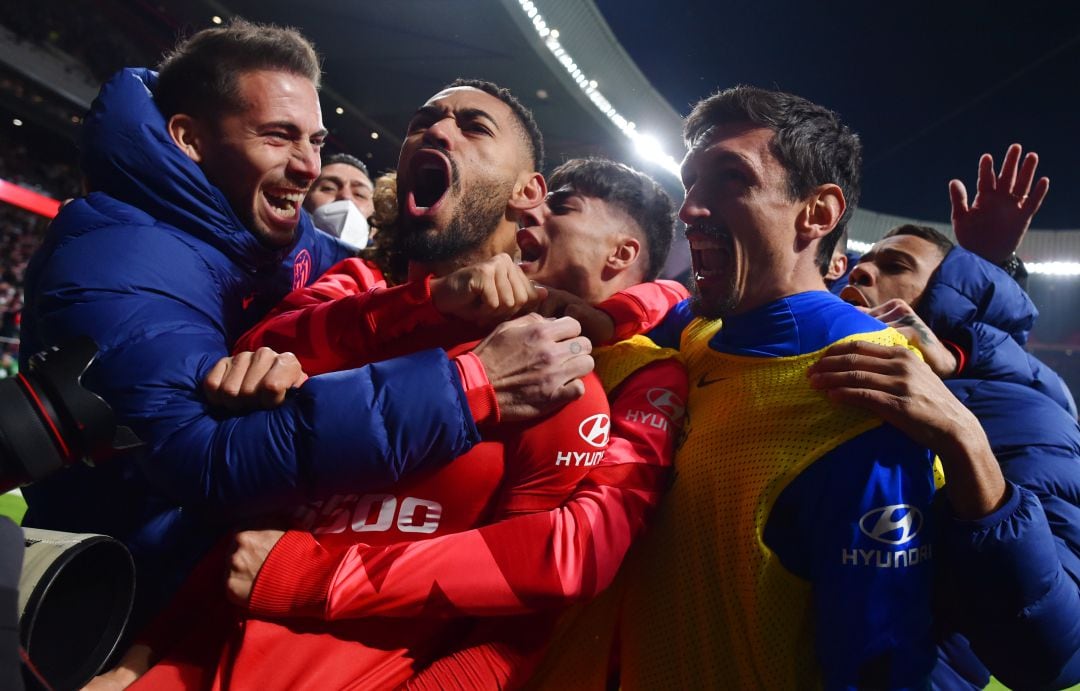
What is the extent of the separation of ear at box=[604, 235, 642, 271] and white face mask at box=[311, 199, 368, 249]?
225 cm

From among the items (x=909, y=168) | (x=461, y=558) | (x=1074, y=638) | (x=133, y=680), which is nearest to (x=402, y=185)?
(x=461, y=558)

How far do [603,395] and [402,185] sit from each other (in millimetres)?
873

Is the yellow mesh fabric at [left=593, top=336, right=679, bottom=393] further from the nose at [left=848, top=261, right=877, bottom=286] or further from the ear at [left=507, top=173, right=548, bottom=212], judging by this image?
the nose at [left=848, top=261, right=877, bottom=286]

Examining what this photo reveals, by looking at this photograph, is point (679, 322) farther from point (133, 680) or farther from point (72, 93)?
point (72, 93)

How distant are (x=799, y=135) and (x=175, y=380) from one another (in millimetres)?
1471

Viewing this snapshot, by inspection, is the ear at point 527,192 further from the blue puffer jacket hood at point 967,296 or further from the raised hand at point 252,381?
the blue puffer jacket hood at point 967,296

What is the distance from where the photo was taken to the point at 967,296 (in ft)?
7.18

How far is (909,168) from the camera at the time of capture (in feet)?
60.8

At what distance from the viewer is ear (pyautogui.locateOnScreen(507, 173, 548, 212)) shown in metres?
2.01

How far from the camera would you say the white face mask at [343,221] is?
4.13 metres

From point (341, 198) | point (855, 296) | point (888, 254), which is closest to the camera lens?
point (855, 296)

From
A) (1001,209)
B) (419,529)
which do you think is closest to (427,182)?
(419,529)

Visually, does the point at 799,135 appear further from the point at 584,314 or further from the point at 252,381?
the point at 252,381

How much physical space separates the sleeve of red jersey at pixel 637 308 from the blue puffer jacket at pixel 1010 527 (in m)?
0.78
